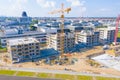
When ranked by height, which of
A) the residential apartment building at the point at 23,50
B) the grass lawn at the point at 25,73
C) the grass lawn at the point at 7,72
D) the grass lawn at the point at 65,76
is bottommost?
the grass lawn at the point at 65,76

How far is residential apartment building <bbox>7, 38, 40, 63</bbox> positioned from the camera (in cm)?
7406

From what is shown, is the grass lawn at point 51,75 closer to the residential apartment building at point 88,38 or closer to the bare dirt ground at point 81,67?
the bare dirt ground at point 81,67

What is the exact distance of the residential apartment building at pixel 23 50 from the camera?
74.1 metres

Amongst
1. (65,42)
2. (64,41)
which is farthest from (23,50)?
(65,42)

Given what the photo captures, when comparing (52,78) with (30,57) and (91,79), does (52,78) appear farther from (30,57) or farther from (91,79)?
(30,57)

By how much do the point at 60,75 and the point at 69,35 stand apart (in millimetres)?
37093

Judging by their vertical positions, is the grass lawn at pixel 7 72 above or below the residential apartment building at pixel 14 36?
below

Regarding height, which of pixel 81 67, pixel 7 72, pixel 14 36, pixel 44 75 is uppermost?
pixel 14 36

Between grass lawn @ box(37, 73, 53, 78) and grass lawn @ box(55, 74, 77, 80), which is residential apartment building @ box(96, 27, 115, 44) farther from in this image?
grass lawn @ box(37, 73, 53, 78)

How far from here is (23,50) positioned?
75.6 m

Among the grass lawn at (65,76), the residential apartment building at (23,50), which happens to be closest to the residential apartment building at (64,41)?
the residential apartment building at (23,50)

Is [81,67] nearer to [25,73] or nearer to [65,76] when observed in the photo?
[65,76]

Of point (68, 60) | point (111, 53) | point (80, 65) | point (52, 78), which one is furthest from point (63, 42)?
point (52, 78)

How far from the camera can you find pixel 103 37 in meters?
120
